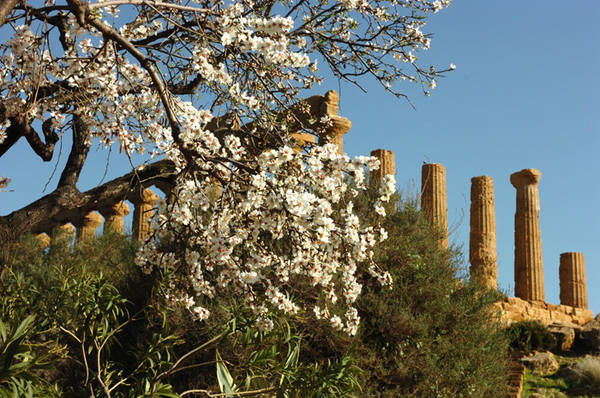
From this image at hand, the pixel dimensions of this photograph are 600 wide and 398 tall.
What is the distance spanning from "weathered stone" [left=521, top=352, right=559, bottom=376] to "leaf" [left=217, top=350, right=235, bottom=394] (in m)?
10.5

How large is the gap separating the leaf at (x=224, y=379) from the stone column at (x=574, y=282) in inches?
808

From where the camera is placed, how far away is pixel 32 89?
656 centimetres

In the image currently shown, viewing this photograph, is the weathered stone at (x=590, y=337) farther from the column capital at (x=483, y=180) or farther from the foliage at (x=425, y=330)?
the foliage at (x=425, y=330)

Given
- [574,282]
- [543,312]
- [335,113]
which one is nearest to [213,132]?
[335,113]

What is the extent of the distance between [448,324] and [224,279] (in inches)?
193

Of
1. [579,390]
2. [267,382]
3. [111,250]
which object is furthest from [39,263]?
[579,390]

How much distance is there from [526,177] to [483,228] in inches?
117

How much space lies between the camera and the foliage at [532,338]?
1675 centimetres

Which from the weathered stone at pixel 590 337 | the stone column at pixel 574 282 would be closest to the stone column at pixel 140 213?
the weathered stone at pixel 590 337

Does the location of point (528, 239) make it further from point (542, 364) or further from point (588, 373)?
point (588, 373)

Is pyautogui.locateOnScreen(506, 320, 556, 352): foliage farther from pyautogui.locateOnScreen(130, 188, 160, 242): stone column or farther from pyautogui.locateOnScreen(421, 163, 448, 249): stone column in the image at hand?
pyautogui.locateOnScreen(130, 188, 160, 242): stone column

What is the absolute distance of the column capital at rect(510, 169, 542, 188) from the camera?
22531 mm

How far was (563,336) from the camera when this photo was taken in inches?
682

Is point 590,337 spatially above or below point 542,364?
above
